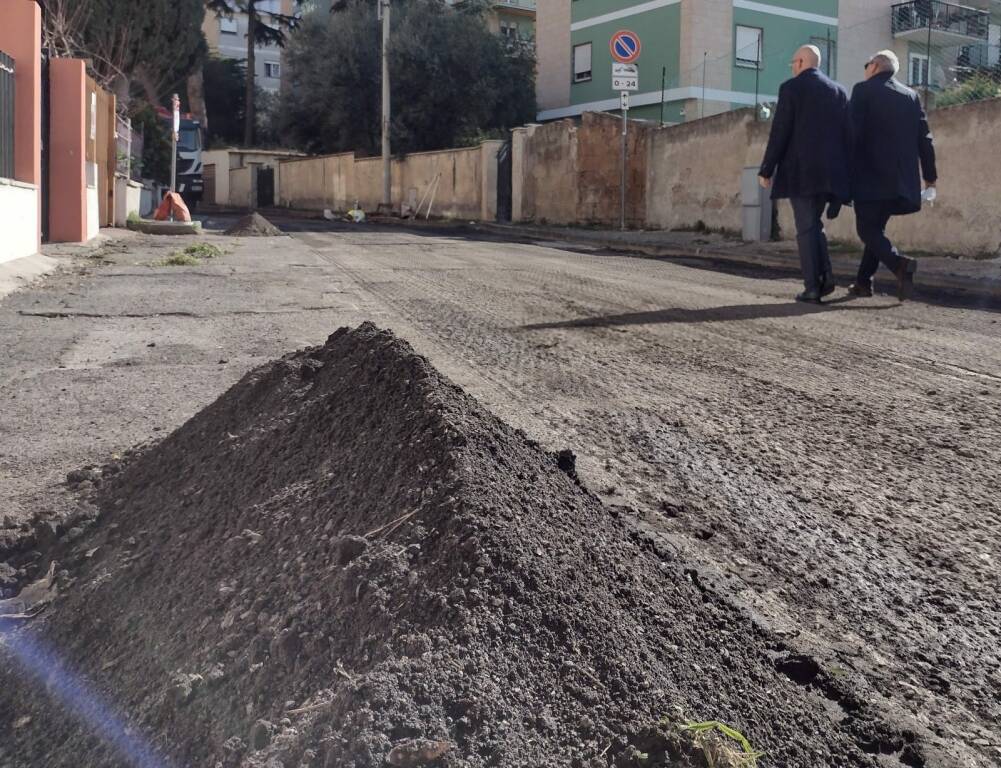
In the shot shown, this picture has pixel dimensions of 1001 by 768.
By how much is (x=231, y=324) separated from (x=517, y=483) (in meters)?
5.21

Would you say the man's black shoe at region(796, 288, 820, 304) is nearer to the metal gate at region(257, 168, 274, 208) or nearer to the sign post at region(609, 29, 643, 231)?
the sign post at region(609, 29, 643, 231)

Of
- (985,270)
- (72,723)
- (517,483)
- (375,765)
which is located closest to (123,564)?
(72,723)

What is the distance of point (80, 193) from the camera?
14.5 meters

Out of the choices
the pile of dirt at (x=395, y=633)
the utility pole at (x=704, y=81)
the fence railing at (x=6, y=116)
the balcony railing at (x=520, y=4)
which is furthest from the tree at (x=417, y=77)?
the pile of dirt at (x=395, y=633)

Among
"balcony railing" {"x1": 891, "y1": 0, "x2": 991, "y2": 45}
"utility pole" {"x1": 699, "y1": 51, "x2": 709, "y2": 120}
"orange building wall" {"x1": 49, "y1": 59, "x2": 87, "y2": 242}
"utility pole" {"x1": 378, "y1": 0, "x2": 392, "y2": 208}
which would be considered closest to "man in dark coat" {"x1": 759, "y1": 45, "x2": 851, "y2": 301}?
"orange building wall" {"x1": 49, "y1": 59, "x2": 87, "y2": 242}

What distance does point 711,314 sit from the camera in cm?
746

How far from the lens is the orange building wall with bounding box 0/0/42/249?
11969 mm

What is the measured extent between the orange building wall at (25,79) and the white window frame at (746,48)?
86.2ft

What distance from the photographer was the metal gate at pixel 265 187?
4844 cm

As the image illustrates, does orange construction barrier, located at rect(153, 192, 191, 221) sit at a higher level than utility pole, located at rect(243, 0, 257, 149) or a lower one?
lower

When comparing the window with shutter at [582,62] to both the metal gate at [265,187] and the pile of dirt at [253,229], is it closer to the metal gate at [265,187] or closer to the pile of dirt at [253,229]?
the metal gate at [265,187]

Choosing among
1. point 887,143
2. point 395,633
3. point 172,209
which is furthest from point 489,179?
point 395,633

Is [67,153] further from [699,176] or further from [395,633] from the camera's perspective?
[395,633]

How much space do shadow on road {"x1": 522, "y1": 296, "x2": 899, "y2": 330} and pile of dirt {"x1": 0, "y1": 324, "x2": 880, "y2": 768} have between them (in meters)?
4.26
